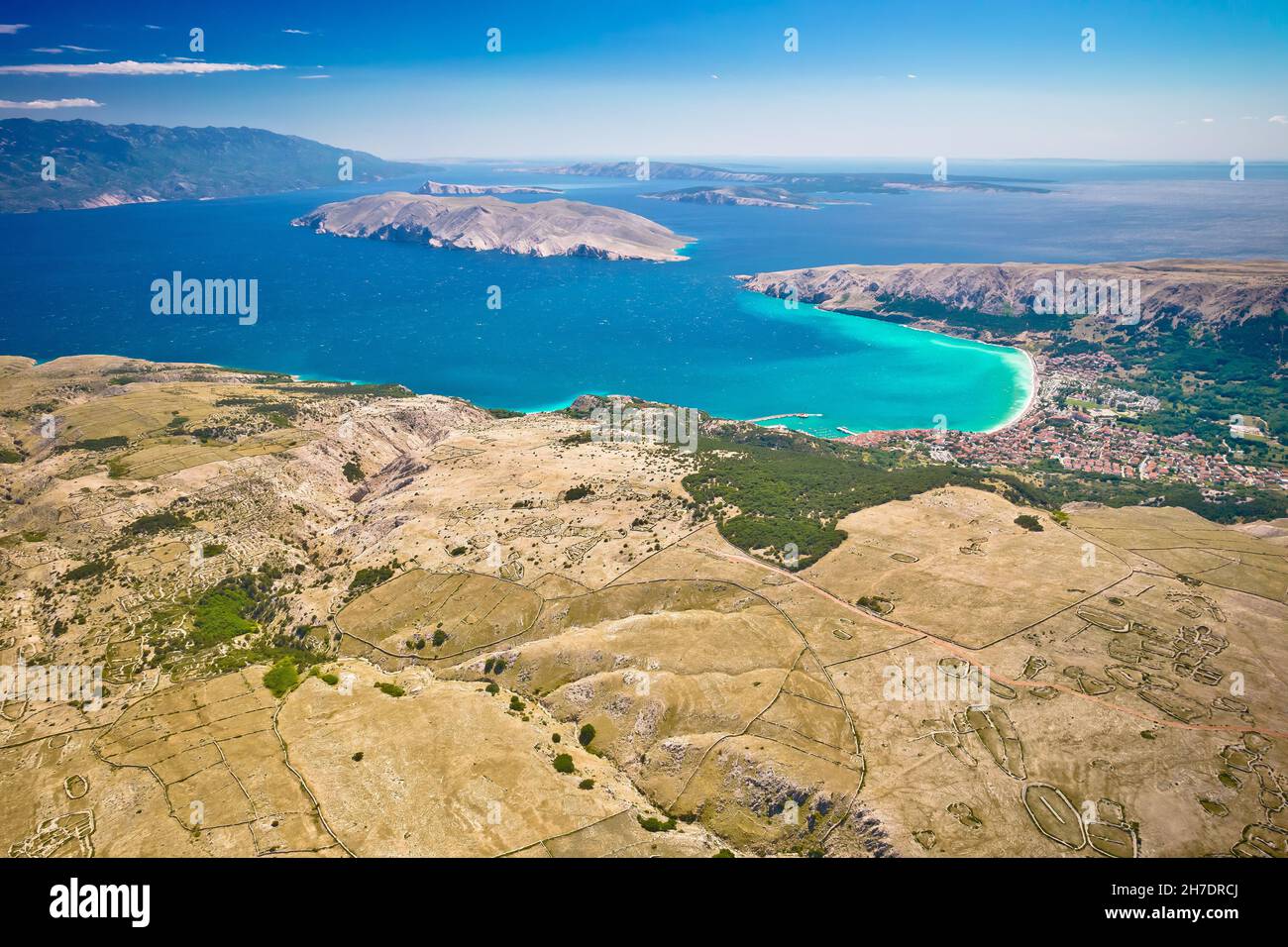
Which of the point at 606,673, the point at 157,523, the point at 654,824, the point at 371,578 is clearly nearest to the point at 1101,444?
the point at 606,673

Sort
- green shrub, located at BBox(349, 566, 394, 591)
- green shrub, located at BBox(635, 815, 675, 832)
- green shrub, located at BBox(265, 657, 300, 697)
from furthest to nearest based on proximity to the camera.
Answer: green shrub, located at BBox(349, 566, 394, 591) → green shrub, located at BBox(265, 657, 300, 697) → green shrub, located at BBox(635, 815, 675, 832)

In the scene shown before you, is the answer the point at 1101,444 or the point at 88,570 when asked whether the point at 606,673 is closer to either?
the point at 88,570

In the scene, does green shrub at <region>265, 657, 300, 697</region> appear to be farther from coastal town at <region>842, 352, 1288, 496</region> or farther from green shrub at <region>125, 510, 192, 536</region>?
coastal town at <region>842, 352, 1288, 496</region>

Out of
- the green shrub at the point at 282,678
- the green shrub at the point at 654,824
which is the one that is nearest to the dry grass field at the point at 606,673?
the green shrub at the point at 654,824

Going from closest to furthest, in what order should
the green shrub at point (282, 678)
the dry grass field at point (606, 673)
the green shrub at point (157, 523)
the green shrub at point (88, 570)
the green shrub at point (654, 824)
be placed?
1. the dry grass field at point (606, 673)
2. the green shrub at point (654, 824)
3. the green shrub at point (282, 678)
4. the green shrub at point (88, 570)
5. the green shrub at point (157, 523)

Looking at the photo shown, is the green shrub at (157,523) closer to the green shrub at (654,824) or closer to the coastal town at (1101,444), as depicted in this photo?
the green shrub at (654,824)

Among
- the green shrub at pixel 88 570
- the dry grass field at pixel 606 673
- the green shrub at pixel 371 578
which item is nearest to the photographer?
the dry grass field at pixel 606 673

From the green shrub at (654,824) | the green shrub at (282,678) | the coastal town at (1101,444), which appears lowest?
the green shrub at (654,824)

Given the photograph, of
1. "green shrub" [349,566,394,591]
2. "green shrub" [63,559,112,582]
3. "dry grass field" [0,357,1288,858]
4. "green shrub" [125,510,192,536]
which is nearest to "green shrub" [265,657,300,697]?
"dry grass field" [0,357,1288,858]
